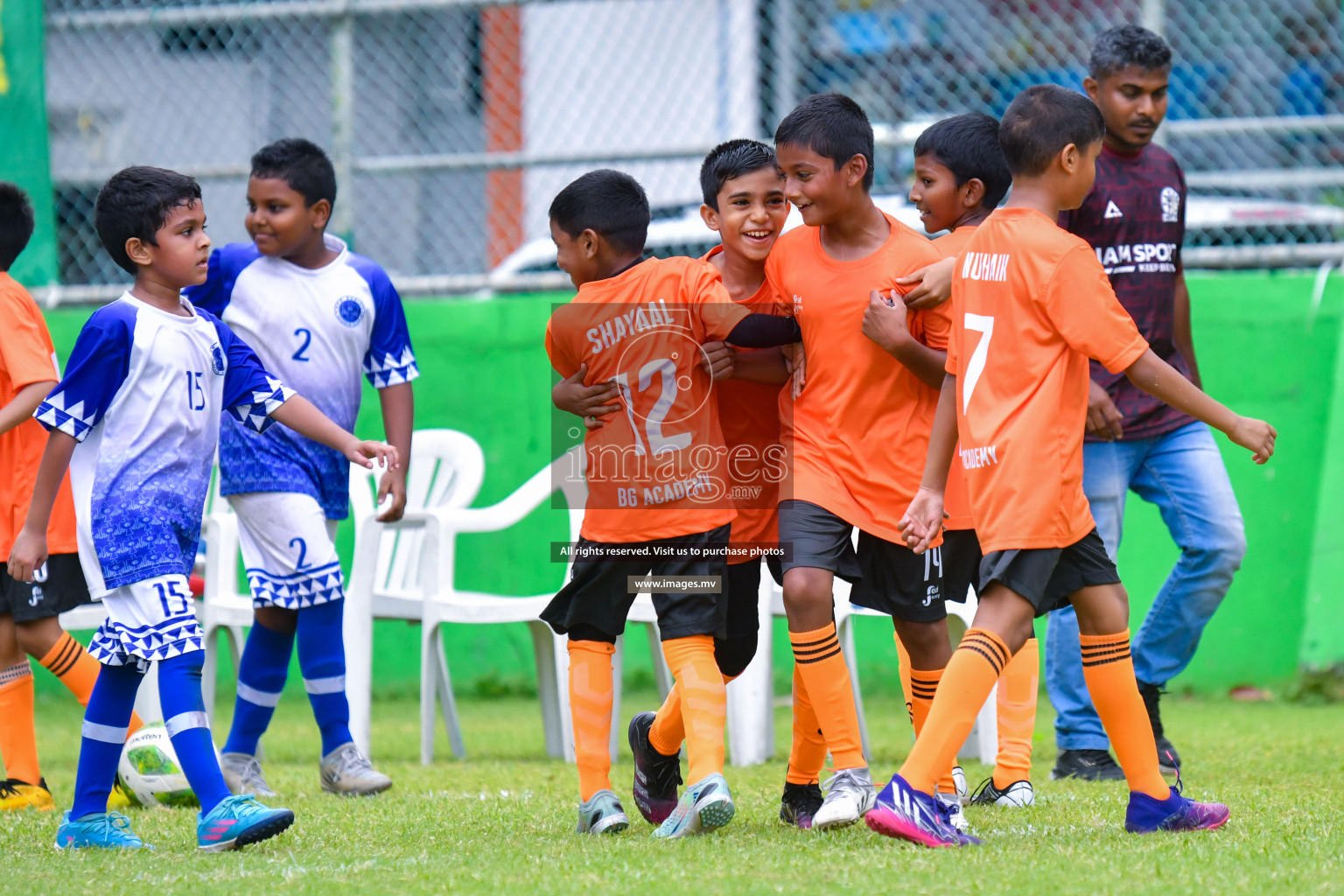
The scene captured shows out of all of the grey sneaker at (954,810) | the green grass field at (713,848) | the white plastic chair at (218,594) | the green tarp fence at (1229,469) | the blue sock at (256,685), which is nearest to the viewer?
the green grass field at (713,848)

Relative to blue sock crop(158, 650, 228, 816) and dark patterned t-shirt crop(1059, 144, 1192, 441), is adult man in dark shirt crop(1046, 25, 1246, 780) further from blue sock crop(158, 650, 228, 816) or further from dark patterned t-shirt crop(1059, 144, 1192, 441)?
blue sock crop(158, 650, 228, 816)

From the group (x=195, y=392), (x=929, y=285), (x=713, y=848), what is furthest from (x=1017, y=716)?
(x=195, y=392)

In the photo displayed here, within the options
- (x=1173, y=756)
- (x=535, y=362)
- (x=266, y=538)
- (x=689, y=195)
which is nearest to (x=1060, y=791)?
(x=1173, y=756)

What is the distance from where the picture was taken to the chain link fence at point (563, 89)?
7445 millimetres

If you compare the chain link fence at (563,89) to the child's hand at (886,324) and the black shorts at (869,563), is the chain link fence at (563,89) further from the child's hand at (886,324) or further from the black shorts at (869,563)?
the black shorts at (869,563)

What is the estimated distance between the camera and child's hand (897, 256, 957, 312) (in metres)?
3.83

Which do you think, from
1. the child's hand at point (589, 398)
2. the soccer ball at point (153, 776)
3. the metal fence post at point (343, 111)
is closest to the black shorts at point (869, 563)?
the child's hand at point (589, 398)

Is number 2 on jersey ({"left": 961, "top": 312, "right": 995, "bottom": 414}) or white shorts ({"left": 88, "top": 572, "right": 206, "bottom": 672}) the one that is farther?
white shorts ({"left": 88, "top": 572, "right": 206, "bottom": 672})

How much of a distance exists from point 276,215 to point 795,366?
2.01 meters

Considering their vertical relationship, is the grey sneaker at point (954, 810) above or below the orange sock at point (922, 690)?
below

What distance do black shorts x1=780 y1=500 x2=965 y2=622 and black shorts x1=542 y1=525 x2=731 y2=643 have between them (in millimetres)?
199

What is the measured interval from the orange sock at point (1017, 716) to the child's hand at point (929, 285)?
111cm

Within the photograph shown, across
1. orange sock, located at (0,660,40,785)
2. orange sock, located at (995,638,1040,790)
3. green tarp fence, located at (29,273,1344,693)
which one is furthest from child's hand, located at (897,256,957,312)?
A: orange sock, located at (0,660,40,785)

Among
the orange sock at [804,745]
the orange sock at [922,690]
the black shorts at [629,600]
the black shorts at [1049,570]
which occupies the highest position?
the black shorts at [1049,570]
